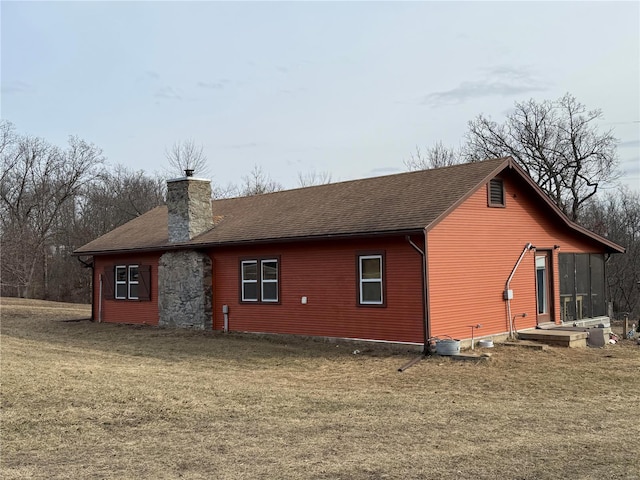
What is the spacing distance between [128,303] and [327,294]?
28.8ft

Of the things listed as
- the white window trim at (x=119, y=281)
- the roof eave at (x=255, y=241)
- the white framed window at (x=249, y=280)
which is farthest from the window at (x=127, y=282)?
the white framed window at (x=249, y=280)

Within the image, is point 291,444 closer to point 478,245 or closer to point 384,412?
point 384,412

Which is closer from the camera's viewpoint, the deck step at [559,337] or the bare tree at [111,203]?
the deck step at [559,337]

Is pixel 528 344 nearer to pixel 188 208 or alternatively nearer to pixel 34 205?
pixel 188 208

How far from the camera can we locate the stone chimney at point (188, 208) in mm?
19094

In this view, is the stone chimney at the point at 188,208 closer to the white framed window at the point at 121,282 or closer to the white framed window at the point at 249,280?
the white framed window at the point at 249,280

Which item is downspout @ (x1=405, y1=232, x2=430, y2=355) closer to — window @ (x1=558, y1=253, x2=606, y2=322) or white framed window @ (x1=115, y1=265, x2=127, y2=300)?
window @ (x1=558, y1=253, x2=606, y2=322)

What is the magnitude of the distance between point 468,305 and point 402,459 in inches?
347

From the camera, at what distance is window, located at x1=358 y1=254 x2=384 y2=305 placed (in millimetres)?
14219

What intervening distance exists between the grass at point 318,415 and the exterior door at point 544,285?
2743mm

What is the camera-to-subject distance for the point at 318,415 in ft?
26.7

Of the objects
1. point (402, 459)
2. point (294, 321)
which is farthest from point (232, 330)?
point (402, 459)

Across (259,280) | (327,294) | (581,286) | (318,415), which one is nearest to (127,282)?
(259,280)

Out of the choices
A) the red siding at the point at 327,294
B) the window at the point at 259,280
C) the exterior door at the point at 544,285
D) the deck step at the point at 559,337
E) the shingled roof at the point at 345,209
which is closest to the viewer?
the red siding at the point at 327,294
